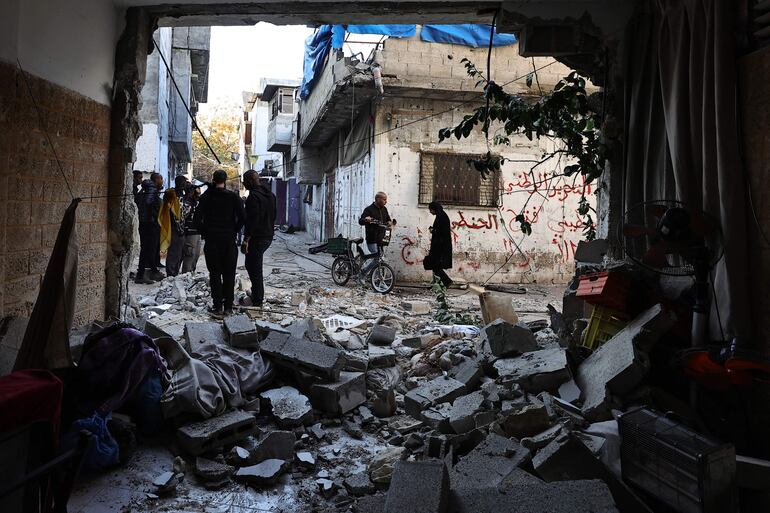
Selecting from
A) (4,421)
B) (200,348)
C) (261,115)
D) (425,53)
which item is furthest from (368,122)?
(261,115)

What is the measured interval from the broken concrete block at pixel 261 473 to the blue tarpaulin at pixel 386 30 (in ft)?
29.0

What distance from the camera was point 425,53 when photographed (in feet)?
38.3

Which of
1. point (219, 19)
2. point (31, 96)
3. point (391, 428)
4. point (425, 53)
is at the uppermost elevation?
point (425, 53)

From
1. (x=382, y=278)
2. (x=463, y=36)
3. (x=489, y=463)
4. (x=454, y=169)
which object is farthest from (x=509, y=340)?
(x=463, y=36)

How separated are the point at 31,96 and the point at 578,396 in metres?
4.30

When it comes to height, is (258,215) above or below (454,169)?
below

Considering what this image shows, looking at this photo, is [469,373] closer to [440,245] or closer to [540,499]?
[540,499]

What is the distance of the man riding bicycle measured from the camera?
10648mm

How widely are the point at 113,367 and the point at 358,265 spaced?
7.60m

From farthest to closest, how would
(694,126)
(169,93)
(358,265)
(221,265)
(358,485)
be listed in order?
(169,93)
(358,265)
(221,265)
(694,126)
(358,485)

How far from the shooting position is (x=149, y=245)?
32.1 ft

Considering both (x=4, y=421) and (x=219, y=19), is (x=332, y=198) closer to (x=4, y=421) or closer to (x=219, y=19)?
(x=219, y=19)

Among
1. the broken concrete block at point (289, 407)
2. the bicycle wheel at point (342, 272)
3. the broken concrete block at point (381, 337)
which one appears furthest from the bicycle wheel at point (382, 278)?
the broken concrete block at point (289, 407)

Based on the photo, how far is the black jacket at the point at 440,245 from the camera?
392 inches
